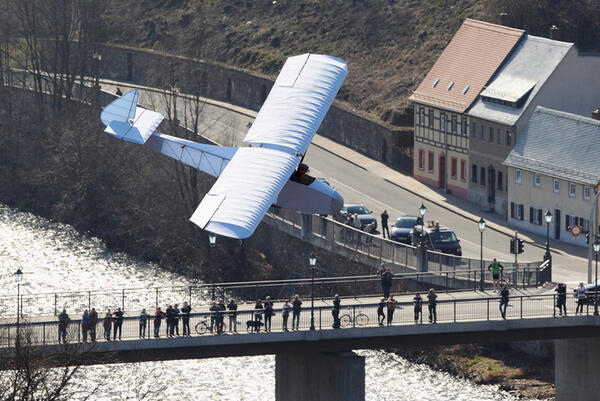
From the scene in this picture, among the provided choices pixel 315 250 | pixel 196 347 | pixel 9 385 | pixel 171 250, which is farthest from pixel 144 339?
pixel 171 250

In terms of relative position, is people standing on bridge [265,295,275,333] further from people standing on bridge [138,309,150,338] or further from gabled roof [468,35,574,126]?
gabled roof [468,35,574,126]

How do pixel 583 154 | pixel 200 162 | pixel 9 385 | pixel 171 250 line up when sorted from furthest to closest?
pixel 171 250, pixel 583 154, pixel 200 162, pixel 9 385

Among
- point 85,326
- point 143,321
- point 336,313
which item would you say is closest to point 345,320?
point 336,313

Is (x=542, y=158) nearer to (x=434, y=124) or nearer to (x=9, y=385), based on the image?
(x=434, y=124)

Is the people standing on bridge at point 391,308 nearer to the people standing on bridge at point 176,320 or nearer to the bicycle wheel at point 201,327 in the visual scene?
the bicycle wheel at point 201,327

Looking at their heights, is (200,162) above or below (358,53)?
below

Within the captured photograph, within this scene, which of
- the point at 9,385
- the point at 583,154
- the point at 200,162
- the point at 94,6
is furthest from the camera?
the point at 94,6

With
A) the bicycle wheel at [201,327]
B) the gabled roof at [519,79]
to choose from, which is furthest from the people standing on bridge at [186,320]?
the gabled roof at [519,79]

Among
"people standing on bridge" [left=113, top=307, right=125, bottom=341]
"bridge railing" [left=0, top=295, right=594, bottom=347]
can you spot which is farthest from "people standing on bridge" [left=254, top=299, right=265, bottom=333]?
"people standing on bridge" [left=113, top=307, right=125, bottom=341]

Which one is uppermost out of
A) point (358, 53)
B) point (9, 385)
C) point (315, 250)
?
point (358, 53)
